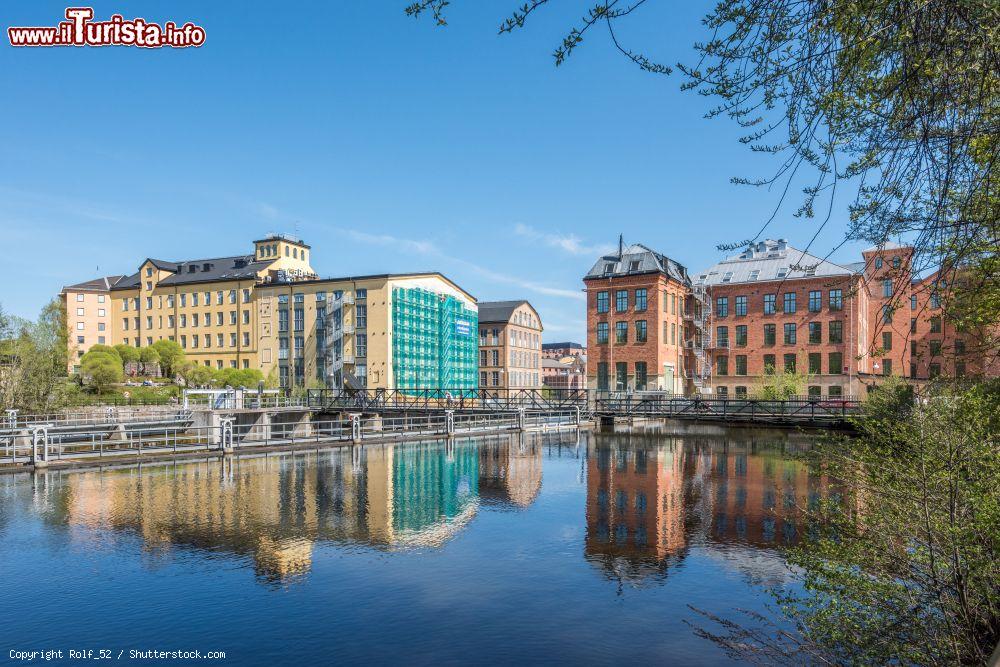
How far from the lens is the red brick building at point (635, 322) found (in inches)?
2018

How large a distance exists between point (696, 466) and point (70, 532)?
66.0 ft

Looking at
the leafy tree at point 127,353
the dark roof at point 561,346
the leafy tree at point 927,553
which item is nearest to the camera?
the leafy tree at point 927,553

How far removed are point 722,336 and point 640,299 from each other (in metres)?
10.3

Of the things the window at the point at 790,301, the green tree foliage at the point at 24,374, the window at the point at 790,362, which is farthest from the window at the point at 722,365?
the green tree foliage at the point at 24,374

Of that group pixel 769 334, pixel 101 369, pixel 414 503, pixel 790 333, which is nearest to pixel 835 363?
pixel 790 333

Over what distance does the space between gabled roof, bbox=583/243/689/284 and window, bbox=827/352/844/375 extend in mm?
13602

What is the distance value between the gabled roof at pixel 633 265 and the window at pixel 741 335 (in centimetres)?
642

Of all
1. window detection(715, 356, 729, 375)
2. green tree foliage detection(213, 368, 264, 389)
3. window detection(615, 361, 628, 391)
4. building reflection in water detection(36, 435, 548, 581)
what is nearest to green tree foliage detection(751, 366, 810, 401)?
window detection(715, 356, 729, 375)

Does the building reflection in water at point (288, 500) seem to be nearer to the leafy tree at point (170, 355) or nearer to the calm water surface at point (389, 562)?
the calm water surface at point (389, 562)

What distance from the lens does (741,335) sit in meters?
55.9

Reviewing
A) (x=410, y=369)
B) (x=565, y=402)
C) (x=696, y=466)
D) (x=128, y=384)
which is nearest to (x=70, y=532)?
(x=696, y=466)

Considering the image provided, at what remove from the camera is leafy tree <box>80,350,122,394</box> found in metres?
55.5

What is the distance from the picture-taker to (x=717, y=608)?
9227 millimetres

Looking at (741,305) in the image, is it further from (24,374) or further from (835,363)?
(24,374)
